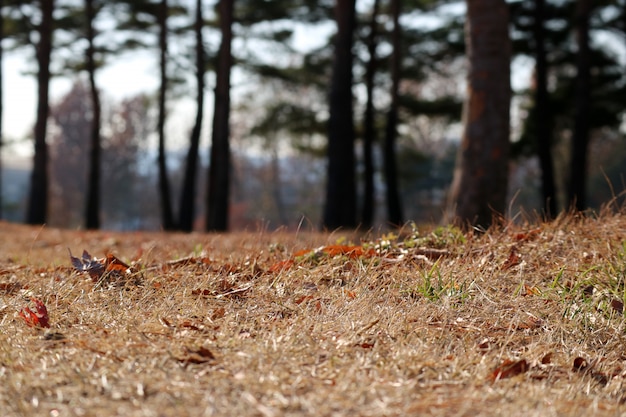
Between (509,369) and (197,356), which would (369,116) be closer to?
(509,369)

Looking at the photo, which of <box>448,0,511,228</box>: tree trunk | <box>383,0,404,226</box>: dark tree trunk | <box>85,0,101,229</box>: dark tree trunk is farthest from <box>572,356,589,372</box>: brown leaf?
<box>85,0,101,229</box>: dark tree trunk

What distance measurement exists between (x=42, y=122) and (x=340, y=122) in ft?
30.1

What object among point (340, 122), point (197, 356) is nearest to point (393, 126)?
point (340, 122)

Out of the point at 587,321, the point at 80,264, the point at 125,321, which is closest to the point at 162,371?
the point at 125,321

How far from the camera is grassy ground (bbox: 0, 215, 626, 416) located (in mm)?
2641

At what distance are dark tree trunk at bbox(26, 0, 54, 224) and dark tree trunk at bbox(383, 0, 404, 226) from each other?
952cm

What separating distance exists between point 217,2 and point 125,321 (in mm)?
18038

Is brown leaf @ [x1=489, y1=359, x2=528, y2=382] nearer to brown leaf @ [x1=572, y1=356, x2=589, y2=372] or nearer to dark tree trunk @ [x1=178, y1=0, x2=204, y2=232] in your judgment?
brown leaf @ [x1=572, y1=356, x2=589, y2=372]

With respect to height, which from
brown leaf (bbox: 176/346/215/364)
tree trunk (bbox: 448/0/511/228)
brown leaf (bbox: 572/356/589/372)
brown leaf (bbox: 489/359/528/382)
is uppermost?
tree trunk (bbox: 448/0/511/228)

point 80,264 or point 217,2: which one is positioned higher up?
point 217,2

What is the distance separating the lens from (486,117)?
7.91 m

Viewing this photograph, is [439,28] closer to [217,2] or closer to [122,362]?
[217,2]

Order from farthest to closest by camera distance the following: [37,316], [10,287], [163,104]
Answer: [163,104]
[10,287]
[37,316]

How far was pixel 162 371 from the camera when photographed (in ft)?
9.24
